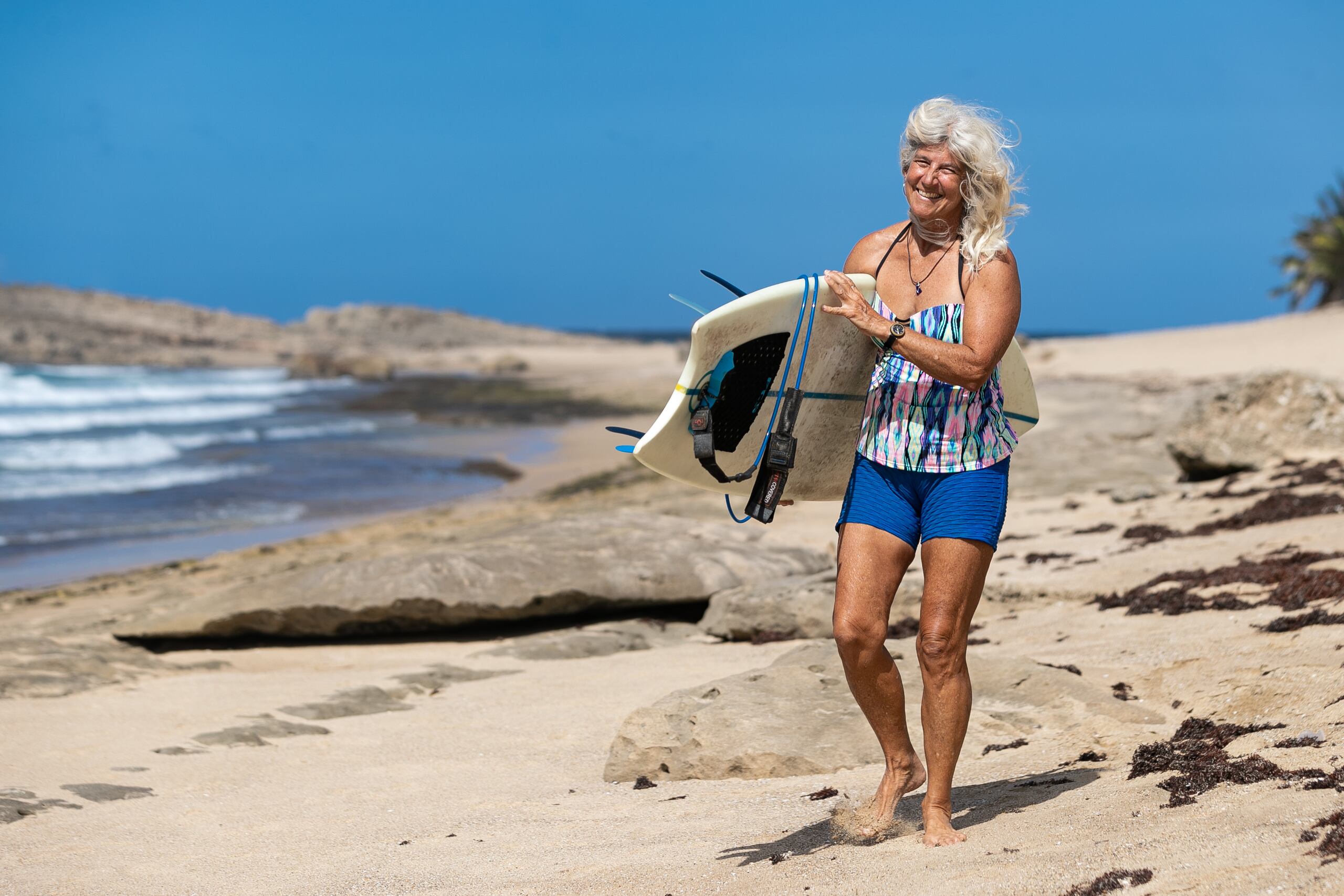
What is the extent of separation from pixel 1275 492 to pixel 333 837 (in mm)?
7734

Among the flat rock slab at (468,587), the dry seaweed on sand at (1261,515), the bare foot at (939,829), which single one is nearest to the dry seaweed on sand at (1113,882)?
the bare foot at (939,829)

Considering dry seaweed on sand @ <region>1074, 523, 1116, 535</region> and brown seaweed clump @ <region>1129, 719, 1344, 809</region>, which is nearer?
brown seaweed clump @ <region>1129, 719, 1344, 809</region>

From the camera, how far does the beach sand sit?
3246 mm

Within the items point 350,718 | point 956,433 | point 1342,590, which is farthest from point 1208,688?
point 350,718

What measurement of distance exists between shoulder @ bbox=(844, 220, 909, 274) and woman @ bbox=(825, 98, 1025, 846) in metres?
0.15

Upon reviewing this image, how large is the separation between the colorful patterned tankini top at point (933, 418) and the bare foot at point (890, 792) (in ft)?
3.12

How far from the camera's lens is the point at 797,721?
186 inches

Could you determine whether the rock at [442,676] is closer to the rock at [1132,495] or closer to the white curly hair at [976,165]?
the white curly hair at [976,165]

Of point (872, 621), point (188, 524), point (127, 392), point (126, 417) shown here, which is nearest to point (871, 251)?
point (872, 621)

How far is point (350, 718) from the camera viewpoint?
5.99 m

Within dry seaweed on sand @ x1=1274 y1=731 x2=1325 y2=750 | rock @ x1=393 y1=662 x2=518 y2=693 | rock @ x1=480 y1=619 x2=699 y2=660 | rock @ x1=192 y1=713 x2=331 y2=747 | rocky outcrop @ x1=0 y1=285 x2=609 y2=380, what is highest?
rocky outcrop @ x1=0 y1=285 x2=609 y2=380

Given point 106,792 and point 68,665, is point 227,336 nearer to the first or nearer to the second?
point 68,665

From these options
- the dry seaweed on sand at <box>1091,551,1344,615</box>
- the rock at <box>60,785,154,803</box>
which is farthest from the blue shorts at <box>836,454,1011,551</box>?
the rock at <box>60,785,154,803</box>

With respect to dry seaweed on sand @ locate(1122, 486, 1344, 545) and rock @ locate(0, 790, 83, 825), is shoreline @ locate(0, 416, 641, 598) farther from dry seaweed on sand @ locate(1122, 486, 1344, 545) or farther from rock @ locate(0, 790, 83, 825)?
dry seaweed on sand @ locate(1122, 486, 1344, 545)
